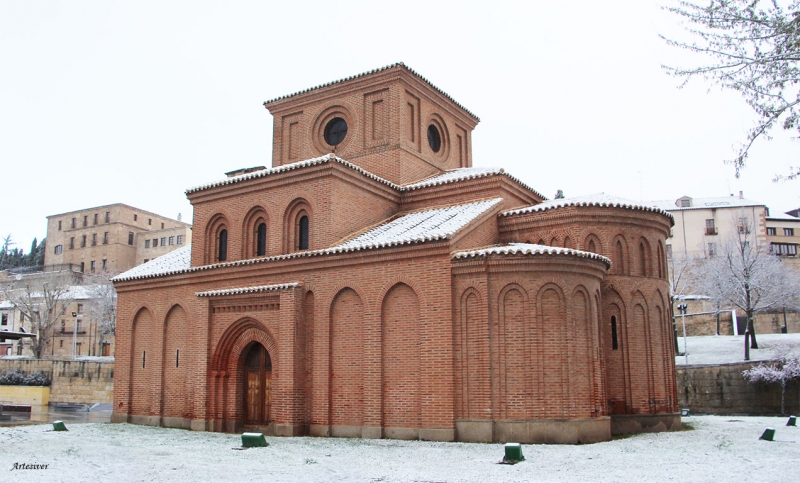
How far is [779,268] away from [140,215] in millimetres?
59931

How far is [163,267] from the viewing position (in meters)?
22.3

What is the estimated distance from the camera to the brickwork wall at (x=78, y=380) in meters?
40.6

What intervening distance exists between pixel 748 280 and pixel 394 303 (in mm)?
29101

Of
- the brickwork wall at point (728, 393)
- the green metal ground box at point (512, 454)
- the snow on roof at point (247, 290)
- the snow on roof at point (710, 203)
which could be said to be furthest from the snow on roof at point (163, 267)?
the snow on roof at point (710, 203)

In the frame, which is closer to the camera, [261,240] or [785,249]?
[261,240]

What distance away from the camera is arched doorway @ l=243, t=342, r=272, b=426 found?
61.0 feet

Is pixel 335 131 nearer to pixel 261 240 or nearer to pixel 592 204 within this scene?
pixel 261 240

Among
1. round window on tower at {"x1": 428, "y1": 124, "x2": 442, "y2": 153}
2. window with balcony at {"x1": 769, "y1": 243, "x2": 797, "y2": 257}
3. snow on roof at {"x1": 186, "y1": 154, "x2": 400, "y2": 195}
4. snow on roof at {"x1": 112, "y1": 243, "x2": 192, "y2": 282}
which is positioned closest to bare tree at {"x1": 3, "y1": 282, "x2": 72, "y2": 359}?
snow on roof at {"x1": 112, "y1": 243, "x2": 192, "y2": 282}

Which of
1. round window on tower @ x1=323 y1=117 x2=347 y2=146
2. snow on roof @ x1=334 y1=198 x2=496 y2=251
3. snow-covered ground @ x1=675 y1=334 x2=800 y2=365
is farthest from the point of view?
snow-covered ground @ x1=675 y1=334 x2=800 y2=365

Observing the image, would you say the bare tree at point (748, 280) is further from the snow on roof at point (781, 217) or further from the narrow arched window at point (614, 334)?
the narrow arched window at point (614, 334)

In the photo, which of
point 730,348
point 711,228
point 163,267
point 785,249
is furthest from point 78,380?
point 785,249

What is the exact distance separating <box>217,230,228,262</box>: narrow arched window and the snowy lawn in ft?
20.4

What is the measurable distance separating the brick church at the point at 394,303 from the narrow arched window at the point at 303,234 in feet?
0.20

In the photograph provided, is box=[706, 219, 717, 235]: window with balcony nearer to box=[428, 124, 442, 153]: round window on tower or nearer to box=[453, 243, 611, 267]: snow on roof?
box=[428, 124, 442, 153]: round window on tower
